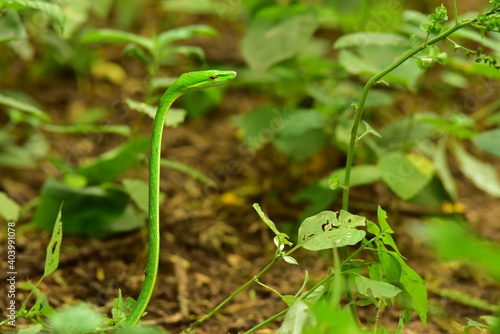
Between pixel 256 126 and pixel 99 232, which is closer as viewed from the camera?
pixel 99 232

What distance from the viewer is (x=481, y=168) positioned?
277 centimetres

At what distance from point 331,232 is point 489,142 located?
3.51ft

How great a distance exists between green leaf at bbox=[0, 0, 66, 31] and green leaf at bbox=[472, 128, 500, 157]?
1631 mm

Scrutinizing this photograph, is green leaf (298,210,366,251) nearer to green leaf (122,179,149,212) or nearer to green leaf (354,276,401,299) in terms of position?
green leaf (354,276,401,299)

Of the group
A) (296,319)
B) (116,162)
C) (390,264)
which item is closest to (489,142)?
(390,264)

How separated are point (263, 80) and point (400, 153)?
2.77 ft

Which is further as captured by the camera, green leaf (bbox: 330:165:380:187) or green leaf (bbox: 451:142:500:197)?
green leaf (bbox: 451:142:500:197)

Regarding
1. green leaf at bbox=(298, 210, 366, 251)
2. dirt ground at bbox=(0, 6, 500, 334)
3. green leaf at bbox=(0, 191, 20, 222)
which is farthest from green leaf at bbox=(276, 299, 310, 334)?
green leaf at bbox=(0, 191, 20, 222)

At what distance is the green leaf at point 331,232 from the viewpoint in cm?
140

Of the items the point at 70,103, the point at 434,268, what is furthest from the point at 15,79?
the point at 434,268

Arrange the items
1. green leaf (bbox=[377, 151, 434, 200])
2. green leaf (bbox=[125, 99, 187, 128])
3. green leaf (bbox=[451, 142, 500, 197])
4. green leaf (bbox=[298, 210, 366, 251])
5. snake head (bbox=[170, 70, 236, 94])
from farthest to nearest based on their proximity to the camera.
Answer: green leaf (bbox=[451, 142, 500, 197]) → green leaf (bbox=[377, 151, 434, 200]) → green leaf (bbox=[125, 99, 187, 128]) → snake head (bbox=[170, 70, 236, 94]) → green leaf (bbox=[298, 210, 366, 251])

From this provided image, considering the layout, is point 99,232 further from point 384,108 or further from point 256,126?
Answer: point 384,108

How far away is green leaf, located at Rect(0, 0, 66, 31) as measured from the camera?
1836 millimetres

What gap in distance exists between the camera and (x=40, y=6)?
6.18ft
